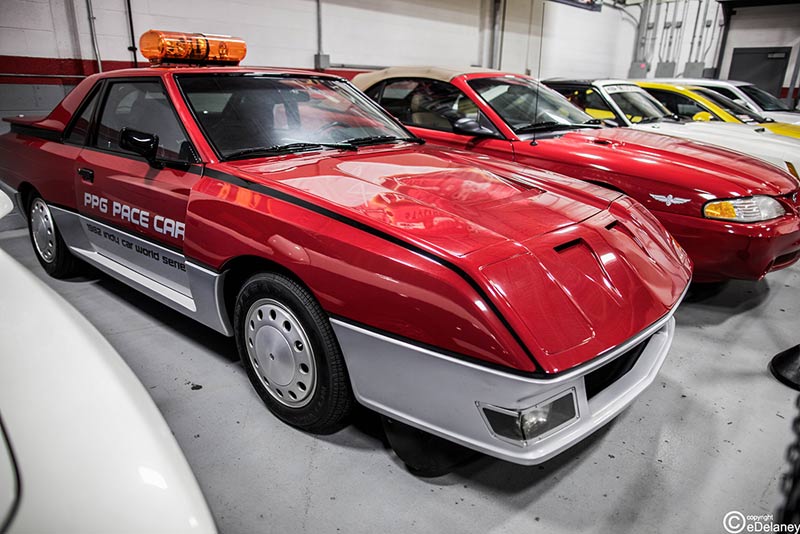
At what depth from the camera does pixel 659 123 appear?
511 centimetres

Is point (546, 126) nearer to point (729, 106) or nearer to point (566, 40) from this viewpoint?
point (729, 106)

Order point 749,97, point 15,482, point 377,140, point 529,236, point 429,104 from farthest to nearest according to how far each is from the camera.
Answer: point 749,97, point 429,104, point 377,140, point 529,236, point 15,482

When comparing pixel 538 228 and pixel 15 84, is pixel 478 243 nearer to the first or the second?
pixel 538 228

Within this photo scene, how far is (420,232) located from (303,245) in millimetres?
396

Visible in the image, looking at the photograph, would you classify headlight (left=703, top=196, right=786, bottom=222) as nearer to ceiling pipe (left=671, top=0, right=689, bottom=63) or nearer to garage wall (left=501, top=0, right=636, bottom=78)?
garage wall (left=501, top=0, right=636, bottom=78)

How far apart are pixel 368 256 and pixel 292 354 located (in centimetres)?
53

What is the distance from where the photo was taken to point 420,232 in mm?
1549

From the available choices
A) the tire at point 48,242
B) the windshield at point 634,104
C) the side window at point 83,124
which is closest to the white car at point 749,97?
the windshield at point 634,104

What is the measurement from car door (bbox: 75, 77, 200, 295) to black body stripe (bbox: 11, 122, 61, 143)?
1.32 ft

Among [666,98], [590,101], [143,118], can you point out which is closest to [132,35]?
[143,118]

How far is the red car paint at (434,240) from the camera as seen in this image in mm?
1402

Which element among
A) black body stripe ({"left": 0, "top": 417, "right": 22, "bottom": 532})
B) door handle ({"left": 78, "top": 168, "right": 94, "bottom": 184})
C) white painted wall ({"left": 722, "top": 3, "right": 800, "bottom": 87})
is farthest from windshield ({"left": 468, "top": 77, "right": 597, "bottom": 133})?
white painted wall ({"left": 722, "top": 3, "right": 800, "bottom": 87})

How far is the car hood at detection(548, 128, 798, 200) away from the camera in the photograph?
290cm

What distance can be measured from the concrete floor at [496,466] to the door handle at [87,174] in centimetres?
85
